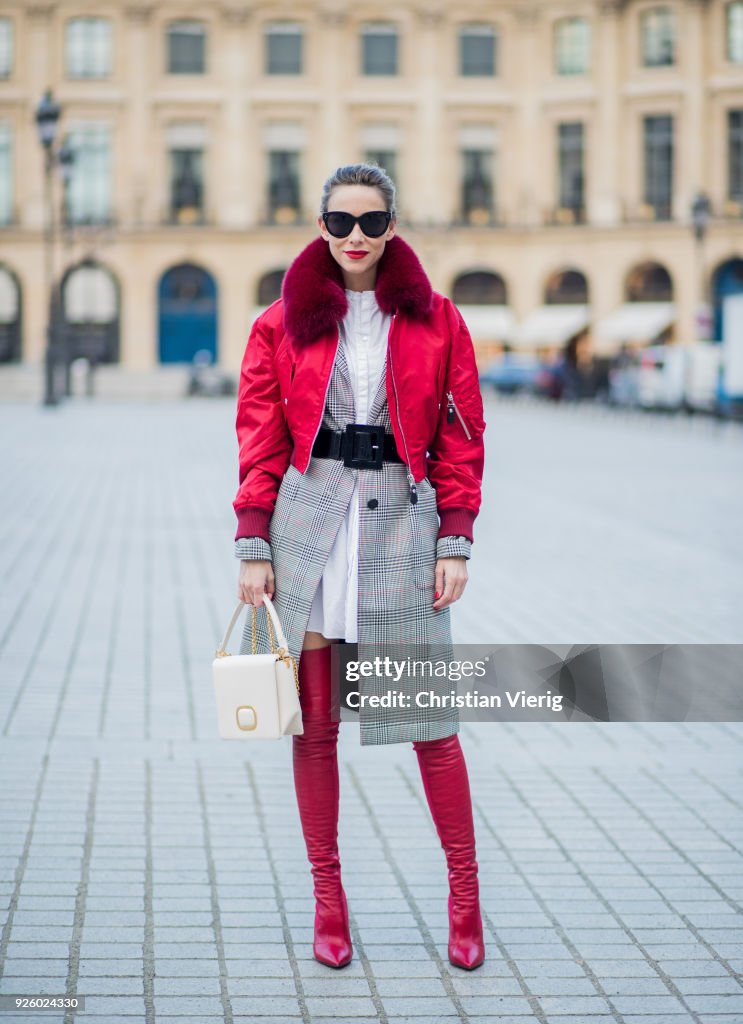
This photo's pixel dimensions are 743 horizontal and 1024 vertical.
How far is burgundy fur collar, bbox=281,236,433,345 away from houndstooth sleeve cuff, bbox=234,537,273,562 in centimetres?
49

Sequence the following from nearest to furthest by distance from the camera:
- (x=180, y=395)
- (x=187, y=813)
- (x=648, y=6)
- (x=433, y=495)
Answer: (x=433, y=495) < (x=187, y=813) < (x=180, y=395) < (x=648, y=6)

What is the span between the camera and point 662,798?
5445mm

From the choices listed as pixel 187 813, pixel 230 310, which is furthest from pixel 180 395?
pixel 187 813

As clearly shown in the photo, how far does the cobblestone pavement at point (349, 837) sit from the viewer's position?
12.3ft

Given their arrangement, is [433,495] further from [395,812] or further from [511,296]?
[511,296]

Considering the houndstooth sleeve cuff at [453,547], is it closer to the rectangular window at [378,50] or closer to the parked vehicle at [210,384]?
the parked vehicle at [210,384]

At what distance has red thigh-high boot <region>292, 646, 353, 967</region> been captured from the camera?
12.7ft

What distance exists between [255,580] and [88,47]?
57.3 m

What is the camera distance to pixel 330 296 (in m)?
3.81

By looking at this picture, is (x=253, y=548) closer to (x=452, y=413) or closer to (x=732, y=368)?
(x=452, y=413)

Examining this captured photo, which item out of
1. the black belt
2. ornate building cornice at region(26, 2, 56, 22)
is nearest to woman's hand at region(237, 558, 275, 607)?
the black belt

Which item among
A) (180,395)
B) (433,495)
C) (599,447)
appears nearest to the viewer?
(433,495)

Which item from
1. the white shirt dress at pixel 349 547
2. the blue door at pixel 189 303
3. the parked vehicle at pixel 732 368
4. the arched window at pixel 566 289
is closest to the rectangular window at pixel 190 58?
the blue door at pixel 189 303

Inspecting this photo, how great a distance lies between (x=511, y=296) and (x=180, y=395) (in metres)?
15.2
